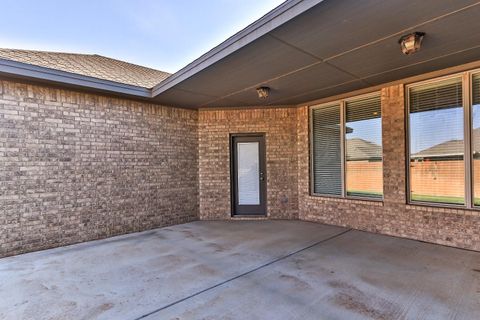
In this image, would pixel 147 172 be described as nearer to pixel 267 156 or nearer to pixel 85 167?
pixel 85 167

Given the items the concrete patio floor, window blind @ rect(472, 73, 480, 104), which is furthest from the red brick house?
the concrete patio floor

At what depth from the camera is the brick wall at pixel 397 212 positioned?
151 inches

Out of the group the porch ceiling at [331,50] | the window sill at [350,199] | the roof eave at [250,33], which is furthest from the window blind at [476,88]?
the roof eave at [250,33]

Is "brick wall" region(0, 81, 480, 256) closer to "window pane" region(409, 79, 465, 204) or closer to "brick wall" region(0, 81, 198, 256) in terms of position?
"brick wall" region(0, 81, 198, 256)

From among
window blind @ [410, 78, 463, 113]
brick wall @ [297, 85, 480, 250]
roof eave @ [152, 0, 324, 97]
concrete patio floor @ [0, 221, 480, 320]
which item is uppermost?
roof eave @ [152, 0, 324, 97]

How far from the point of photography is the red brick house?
303 centimetres

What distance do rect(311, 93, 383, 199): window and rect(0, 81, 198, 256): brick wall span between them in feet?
10.0

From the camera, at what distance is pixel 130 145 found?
16.8 ft

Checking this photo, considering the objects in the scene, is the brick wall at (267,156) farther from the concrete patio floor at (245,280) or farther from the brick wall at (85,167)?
the concrete patio floor at (245,280)

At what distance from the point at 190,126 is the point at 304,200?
325 centimetres

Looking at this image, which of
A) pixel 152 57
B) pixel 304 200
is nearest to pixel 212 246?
pixel 304 200

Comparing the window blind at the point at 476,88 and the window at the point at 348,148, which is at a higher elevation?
the window blind at the point at 476,88

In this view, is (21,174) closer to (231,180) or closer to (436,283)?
(231,180)

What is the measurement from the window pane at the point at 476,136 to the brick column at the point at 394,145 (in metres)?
0.90
